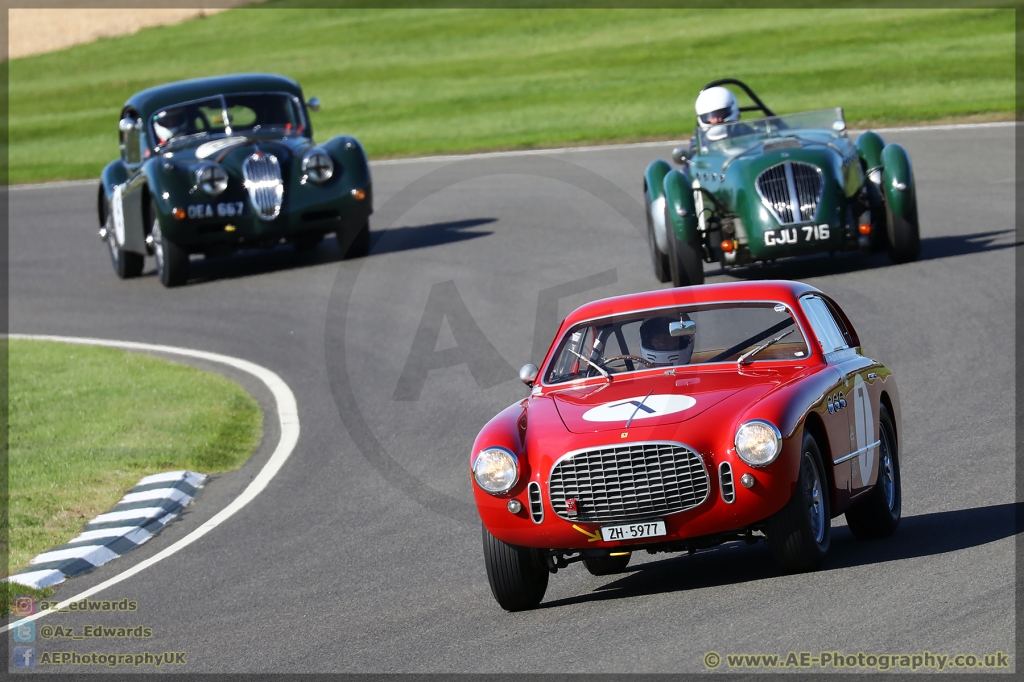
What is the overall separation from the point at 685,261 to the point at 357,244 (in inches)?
220

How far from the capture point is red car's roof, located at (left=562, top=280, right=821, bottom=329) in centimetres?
761

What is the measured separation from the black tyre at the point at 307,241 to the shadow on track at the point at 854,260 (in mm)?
5078

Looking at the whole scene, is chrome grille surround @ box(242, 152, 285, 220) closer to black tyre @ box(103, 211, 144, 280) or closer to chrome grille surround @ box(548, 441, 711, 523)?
black tyre @ box(103, 211, 144, 280)

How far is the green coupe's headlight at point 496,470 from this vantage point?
6617mm

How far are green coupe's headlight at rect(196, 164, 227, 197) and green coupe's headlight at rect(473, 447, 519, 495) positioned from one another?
11.0 m

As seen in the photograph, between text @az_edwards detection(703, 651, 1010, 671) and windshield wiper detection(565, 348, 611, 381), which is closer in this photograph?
text @az_edwards detection(703, 651, 1010, 671)

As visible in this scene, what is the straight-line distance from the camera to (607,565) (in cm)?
740

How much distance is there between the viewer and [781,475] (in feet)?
20.8

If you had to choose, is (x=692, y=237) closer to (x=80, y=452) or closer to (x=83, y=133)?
(x=80, y=452)

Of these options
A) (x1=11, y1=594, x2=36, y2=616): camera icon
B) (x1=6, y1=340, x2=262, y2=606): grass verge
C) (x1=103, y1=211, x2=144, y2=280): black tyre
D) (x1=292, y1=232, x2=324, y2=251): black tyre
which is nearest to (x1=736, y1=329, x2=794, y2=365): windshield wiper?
(x1=11, y1=594, x2=36, y2=616): camera icon

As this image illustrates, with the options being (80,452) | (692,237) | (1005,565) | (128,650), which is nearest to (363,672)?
(128,650)

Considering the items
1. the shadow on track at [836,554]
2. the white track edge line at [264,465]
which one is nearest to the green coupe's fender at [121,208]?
the white track edge line at [264,465]

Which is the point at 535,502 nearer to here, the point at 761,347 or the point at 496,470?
the point at 496,470

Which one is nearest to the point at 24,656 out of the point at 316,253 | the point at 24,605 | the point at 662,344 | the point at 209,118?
the point at 24,605
